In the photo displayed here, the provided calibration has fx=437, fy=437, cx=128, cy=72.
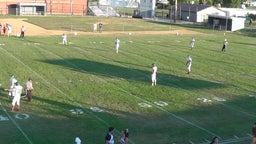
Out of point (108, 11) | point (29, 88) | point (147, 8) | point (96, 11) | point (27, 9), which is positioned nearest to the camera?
point (29, 88)

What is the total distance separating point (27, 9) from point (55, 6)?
8.00m

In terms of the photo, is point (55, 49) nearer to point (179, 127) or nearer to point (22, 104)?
point (22, 104)

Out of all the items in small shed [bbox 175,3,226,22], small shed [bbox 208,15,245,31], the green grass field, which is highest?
small shed [bbox 175,3,226,22]

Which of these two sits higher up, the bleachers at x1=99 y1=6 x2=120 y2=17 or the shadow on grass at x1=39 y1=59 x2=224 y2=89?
the bleachers at x1=99 y1=6 x2=120 y2=17

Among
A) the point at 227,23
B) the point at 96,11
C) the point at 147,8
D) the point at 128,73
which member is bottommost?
the point at 128,73

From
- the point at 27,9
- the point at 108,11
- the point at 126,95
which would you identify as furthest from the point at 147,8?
the point at 126,95

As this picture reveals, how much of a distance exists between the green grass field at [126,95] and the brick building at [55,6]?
4144 centimetres

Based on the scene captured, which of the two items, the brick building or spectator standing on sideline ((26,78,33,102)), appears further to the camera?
the brick building

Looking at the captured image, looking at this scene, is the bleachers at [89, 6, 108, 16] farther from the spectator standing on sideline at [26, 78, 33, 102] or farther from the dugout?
the spectator standing on sideline at [26, 78, 33, 102]

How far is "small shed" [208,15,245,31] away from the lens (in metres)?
71.5

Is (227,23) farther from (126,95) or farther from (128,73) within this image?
(126,95)

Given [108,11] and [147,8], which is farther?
[108,11]

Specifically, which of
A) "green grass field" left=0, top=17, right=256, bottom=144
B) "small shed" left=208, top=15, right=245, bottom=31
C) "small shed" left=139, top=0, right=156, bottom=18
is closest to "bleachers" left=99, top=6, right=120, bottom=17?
"small shed" left=139, top=0, right=156, bottom=18

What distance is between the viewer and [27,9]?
276ft
